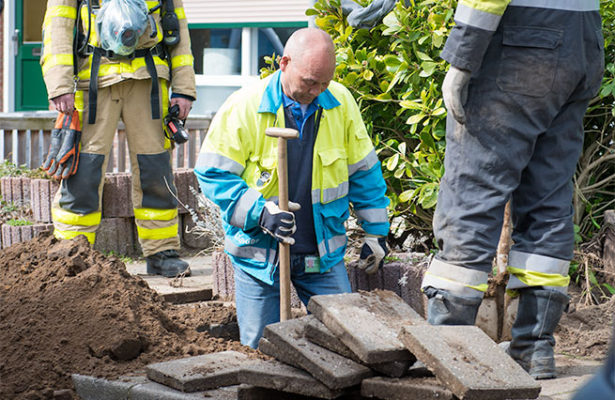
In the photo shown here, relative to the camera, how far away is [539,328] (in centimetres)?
411

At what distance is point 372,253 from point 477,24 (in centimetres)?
139

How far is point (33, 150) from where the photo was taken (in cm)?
920

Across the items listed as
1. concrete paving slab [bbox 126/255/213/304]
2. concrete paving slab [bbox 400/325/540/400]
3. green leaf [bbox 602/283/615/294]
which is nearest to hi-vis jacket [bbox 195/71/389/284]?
concrete paving slab [bbox 400/325/540/400]

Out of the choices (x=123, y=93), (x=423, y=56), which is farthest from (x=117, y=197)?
(x=423, y=56)

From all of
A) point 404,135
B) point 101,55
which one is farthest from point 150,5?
point 404,135

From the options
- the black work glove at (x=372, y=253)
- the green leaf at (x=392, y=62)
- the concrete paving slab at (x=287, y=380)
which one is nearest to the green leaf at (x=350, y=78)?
the green leaf at (x=392, y=62)

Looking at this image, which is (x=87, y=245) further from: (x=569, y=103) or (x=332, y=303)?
(x=569, y=103)

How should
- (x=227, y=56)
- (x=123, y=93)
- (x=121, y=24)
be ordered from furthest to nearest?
(x=227, y=56) → (x=123, y=93) → (x=121, y=24)

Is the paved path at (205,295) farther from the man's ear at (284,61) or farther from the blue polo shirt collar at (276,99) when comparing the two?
the man's ear at (284,61)

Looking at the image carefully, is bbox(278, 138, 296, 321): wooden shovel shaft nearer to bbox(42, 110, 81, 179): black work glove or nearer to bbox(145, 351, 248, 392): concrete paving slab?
bbox(145, 351, 248, 392): concrete paving slab

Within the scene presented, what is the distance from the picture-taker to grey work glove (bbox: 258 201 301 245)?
13.5ft

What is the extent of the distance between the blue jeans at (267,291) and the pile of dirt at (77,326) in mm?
172

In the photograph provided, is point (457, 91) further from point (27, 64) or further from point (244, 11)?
point (27, 64)

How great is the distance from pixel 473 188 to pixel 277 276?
3.56ft
